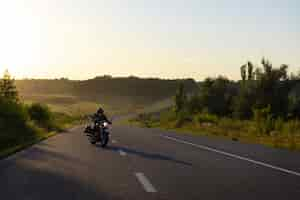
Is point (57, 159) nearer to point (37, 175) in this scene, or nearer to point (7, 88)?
point (37, 175)

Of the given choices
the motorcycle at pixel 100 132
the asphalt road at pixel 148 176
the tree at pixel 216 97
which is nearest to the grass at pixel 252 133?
the motorcycle at pixel 100 132

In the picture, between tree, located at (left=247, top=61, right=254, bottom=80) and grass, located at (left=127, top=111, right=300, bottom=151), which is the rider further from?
tree, located at (left=247, top=61, right=254, bottom=80)

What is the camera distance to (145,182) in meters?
10.9

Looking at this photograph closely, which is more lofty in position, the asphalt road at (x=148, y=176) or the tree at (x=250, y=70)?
the tree at (x=250, y=70)

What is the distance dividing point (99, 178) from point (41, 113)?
31.3 metres

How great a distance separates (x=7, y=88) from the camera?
4297 cm

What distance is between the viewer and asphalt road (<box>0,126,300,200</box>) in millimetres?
9531

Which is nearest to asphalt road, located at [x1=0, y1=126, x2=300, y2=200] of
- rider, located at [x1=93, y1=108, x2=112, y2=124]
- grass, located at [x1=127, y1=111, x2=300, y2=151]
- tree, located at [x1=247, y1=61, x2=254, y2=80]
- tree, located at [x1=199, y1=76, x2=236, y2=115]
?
rider, located at [x1=93, y1=108, x2=112, y2=124]

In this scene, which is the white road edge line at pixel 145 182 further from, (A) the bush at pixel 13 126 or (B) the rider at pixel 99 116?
(A) the bush at pixel 13 126

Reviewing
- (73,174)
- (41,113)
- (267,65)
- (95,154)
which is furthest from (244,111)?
(73,174)

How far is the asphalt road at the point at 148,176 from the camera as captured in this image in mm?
9531

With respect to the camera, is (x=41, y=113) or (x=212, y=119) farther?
(x=212, y=119)

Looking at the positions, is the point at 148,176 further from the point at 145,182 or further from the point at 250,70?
the point at 250,70

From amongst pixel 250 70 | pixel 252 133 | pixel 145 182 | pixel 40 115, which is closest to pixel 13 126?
pixel 40 115
